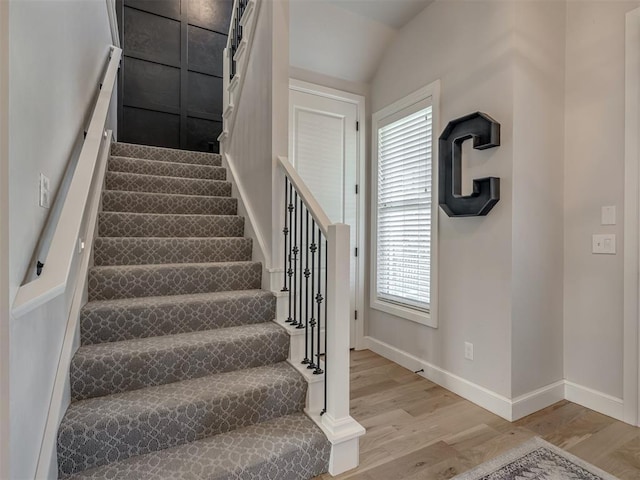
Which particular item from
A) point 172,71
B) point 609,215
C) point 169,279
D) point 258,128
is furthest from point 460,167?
point 172,71

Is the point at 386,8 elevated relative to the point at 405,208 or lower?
elevated

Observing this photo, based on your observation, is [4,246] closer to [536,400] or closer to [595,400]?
[536,400]

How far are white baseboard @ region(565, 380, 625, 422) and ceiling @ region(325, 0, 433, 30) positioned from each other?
3.11 metres

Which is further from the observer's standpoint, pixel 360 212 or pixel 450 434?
pixel 360 212

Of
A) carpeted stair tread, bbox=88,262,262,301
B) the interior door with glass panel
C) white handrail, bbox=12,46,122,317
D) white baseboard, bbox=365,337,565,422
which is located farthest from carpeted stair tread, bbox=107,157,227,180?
white baseboard, bbox=365,337,565,422

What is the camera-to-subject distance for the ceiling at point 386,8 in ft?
9.29

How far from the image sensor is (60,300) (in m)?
1.51

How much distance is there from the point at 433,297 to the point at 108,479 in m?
2.27

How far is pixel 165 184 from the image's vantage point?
9.93 ft

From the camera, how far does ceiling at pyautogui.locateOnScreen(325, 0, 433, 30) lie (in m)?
2.83

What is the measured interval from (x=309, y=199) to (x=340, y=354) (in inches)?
33.5

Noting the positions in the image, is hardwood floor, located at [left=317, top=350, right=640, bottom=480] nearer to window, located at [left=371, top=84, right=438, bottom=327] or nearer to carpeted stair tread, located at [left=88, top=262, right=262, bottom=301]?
window, located at [left=371, top=84, right=438, bottom=327]

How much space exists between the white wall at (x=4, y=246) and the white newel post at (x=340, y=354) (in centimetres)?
117

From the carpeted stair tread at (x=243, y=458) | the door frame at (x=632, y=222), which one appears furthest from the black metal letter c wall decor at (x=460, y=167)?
the carpeted stair tread at (x=243, y=458)
